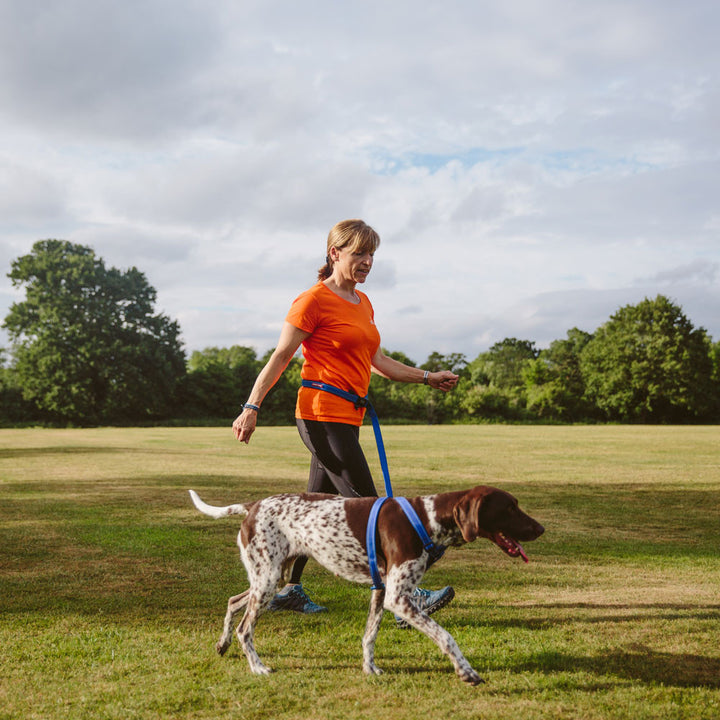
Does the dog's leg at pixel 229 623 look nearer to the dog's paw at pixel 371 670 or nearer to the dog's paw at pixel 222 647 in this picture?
the dog's paw at pixel 222 647

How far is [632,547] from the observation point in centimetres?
755

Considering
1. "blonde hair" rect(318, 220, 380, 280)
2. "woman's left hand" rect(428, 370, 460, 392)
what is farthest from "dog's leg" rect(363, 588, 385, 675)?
"blonde hair" rect(318, 220, 380, 280)

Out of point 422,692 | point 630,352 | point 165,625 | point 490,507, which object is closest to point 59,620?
point 165,625

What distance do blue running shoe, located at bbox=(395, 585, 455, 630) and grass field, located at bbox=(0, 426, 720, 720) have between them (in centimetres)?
23

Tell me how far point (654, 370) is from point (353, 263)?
213 ft

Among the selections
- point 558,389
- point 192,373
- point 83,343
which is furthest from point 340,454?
point 558,389

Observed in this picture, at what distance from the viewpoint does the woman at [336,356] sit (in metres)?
4.26

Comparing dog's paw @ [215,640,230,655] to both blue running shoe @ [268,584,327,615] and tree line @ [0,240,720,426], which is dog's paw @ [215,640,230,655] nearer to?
blue running shoe @ [268,584,327,615]

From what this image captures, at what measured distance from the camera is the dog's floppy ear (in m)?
3.50

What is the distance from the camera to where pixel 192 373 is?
201ft

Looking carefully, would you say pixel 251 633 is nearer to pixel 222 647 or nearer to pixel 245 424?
pixel 222 647

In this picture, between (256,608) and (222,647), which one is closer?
(256,608)

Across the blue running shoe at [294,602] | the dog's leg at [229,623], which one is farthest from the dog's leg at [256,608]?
the blue running shoe at [294,602]

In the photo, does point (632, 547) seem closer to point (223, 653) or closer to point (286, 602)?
point (286, 602)
